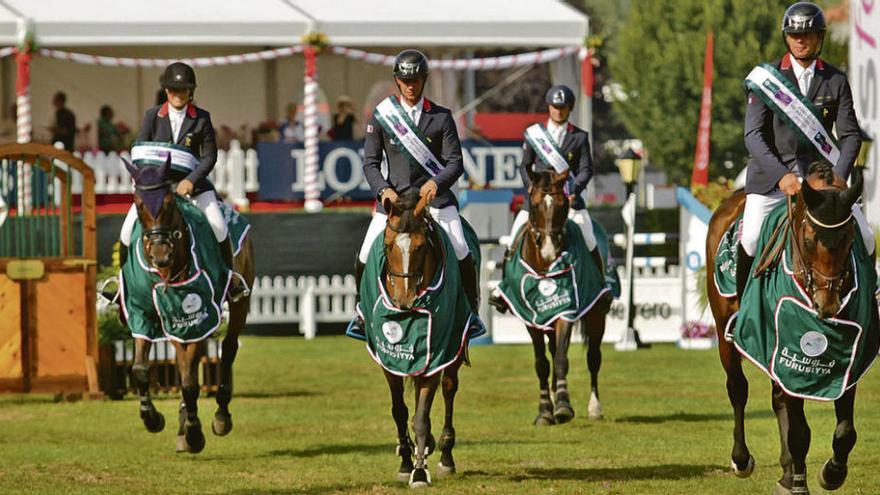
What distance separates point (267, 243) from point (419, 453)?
61.1 feet

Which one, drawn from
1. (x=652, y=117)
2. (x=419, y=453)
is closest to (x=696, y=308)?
(x=419, y=453)

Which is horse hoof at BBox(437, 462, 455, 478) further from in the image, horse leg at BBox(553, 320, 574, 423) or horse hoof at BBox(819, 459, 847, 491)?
horse leg at BBox(553, 320, 574, 423)

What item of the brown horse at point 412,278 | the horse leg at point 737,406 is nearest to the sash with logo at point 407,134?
the brown horse at point 412,278

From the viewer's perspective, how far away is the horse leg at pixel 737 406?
481 inches

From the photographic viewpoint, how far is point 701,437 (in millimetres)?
14977

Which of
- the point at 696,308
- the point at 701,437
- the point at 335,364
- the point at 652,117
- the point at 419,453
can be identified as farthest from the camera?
the point at 652,117

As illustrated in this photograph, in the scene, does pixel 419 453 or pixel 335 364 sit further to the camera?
pixel 335 364

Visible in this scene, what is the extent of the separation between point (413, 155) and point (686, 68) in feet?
191

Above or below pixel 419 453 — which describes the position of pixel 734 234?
above

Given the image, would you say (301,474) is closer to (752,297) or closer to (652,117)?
(752,297)

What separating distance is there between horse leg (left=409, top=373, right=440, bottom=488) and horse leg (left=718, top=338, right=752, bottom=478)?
1.97 m

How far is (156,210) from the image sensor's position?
43.1 feet

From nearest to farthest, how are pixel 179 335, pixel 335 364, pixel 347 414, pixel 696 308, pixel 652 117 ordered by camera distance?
pixel 179 335, pixel 347 414, pixel 335 364, pixel 696 308, pixel 652 117

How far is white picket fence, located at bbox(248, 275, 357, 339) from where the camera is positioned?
29.8m
